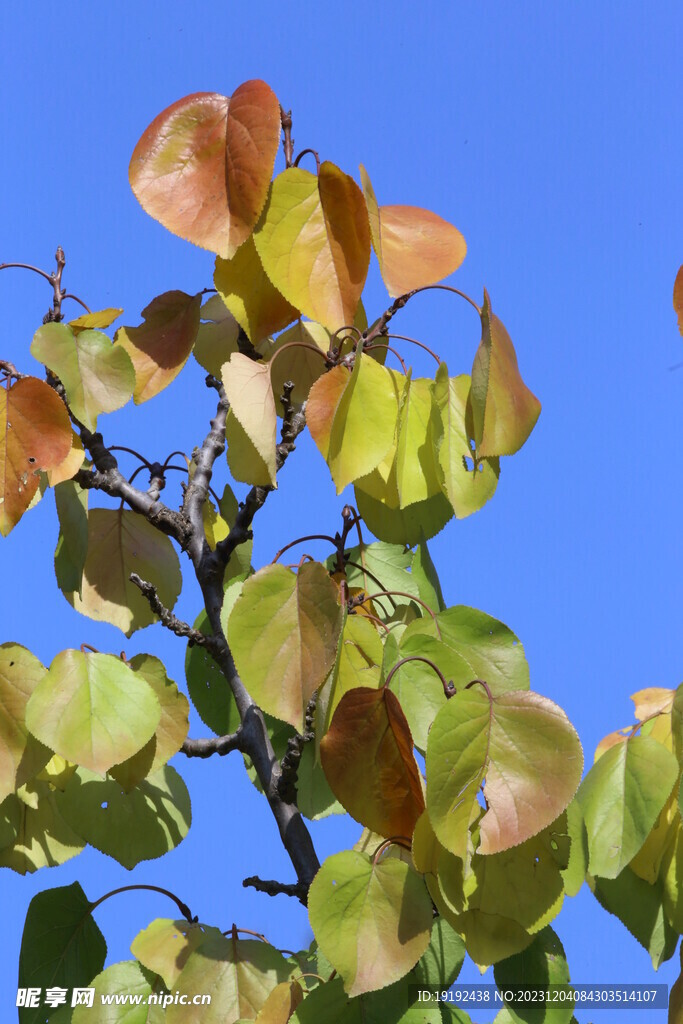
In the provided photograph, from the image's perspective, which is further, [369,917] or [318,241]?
[318,241]

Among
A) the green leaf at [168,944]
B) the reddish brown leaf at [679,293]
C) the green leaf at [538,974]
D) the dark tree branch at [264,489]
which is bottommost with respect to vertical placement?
the green leaf at [538,974]

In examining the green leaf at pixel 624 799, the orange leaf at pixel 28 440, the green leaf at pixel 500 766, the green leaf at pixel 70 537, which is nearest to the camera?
the green leaf at pixel 500 766

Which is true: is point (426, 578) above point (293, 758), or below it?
above

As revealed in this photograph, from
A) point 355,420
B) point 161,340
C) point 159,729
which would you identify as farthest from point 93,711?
point 161,340

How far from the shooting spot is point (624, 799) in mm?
972

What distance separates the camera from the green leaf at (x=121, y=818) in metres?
1.08

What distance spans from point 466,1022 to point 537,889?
0.54 ft

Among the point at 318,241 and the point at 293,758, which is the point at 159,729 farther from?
the point at 318,241

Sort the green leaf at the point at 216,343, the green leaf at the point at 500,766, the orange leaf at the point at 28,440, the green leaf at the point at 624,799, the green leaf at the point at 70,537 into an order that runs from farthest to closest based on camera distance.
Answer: the green leaf at the point at 216,343 < the green leaf at the point at 70,537 < the orange leaf at the point at 28,440 < the green leaf at the point at 624,799 < the green leaf at the point at 500,766

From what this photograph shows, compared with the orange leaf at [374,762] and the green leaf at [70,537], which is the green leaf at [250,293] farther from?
the orange leaf at [374,762]

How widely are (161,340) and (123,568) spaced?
0.25 m

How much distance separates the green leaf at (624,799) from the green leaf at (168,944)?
36 centimetres

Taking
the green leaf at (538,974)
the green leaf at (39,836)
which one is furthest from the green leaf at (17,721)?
the green leaf at (538,974)

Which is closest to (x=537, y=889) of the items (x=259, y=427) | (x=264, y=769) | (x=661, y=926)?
(x=661, y=926)
